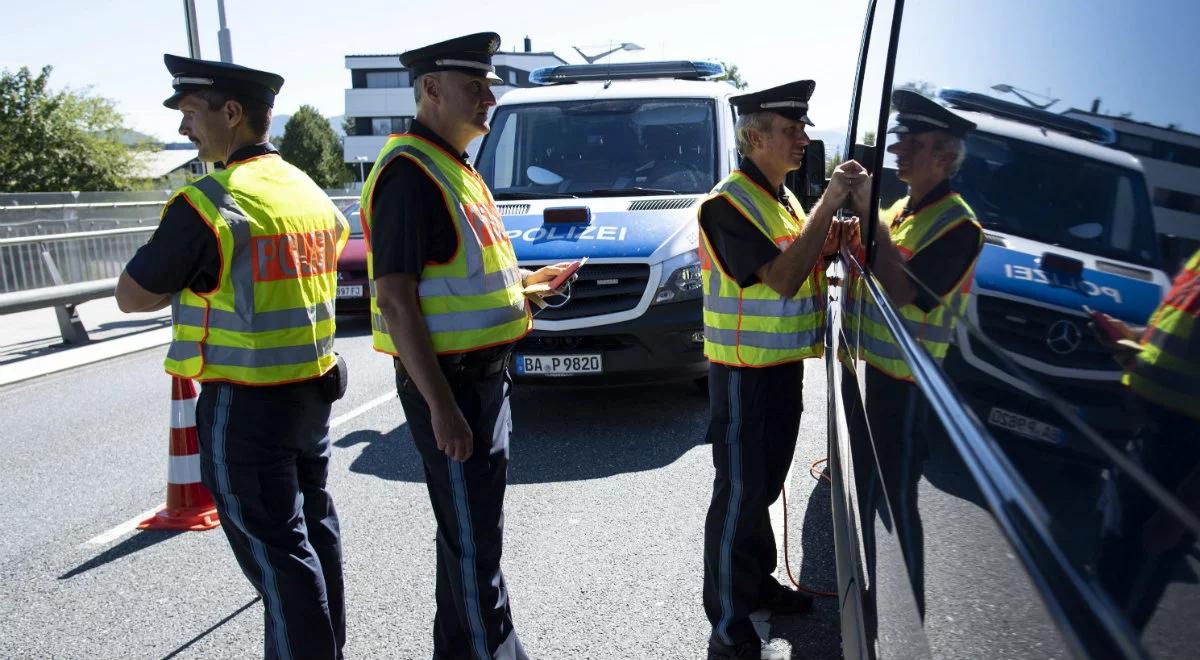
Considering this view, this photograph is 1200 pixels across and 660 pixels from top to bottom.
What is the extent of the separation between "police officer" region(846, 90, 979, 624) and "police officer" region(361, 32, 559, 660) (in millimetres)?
1132

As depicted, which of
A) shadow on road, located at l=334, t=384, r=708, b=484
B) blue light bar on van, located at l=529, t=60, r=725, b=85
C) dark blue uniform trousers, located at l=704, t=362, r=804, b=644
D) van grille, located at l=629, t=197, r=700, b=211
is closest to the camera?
dark blue uniform trousers, located at l=704, t=362, r=804, b=644

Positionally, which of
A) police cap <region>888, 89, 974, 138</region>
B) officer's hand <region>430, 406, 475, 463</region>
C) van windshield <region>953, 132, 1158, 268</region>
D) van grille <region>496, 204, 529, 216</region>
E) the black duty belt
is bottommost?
officer's hand <region>430, 406, 475, 463</region>

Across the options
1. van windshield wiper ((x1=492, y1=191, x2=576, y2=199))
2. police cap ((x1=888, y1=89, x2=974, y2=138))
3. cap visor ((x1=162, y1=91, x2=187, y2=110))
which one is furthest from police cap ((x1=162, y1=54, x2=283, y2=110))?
van windshield wiper ((x1=492, y1=191, x2=576, y2=199))

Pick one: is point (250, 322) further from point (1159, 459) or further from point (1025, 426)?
point (1159, 459)

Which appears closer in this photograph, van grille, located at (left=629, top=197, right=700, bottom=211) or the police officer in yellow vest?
the police officer in yellow vest

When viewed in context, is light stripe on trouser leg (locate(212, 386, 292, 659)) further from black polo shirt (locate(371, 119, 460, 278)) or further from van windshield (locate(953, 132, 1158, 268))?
van windshield (locate(953, 132, 1158, 268))

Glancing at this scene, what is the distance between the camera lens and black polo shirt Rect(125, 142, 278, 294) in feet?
8.29

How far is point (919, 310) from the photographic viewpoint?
4.75 ft

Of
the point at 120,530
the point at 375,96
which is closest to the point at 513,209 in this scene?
the point at 120,530

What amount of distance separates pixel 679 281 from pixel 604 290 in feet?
1.50

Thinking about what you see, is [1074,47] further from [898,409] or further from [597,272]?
[597,272]

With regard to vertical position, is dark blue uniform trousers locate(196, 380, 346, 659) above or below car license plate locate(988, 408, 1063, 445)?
A: below

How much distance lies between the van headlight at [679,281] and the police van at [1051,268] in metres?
4.43

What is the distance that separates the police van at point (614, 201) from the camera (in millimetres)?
5680
